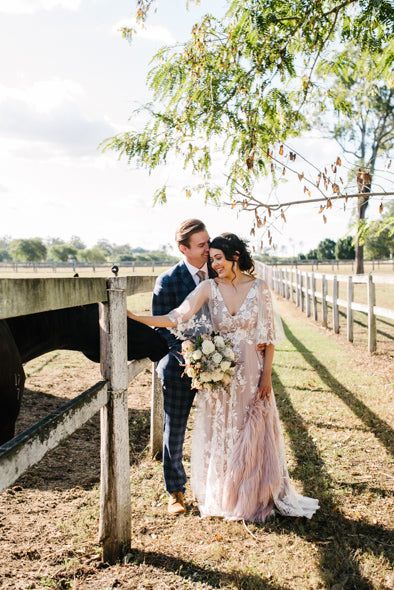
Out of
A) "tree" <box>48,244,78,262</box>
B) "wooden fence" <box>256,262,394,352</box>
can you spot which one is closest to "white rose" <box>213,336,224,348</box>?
"wooden fence" <box>256,262,394,352</box>

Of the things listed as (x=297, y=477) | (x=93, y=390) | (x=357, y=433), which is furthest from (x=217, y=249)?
(x=357, y=433)

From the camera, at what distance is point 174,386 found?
3.11m

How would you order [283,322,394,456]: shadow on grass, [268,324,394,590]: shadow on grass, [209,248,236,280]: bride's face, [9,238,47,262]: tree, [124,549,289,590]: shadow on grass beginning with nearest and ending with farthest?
1. [124,549,289,590]: shadow on grass
2. [268,324,394,590]: shadow on grass
3. [209,248,236,280]: bride's face
4. [283,322,394,456]: shadow on grass
5. [9,238,47,262]: tree

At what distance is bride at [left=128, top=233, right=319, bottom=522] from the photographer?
9.61 ft

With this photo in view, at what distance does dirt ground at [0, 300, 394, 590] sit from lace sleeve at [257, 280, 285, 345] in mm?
1190

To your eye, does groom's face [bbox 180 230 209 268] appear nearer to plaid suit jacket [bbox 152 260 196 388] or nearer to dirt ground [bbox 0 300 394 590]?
plaid suit jacket [bbox 152 260 196 388]

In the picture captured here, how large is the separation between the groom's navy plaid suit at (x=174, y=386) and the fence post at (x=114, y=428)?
644 mm

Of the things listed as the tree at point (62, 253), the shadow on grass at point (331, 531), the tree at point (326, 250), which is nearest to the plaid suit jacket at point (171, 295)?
the shadow on grass at point (331, 531)

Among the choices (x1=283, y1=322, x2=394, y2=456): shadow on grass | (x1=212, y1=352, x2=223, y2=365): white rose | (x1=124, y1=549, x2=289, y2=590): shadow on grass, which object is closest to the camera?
(x1=124, y1=549, x2=289, y2=590): shadow on grass

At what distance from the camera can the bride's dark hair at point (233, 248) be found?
3012 mm

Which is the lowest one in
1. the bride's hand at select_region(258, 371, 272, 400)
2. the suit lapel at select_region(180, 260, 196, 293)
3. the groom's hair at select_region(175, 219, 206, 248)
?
the bride's hand at select_region(258, 371, 272, 400)

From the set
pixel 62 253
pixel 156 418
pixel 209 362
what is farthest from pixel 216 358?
pixel 62 253

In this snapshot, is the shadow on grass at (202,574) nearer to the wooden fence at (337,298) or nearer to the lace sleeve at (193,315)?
the lace sleeve at (193,315)

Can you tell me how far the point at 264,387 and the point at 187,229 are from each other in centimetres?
122
